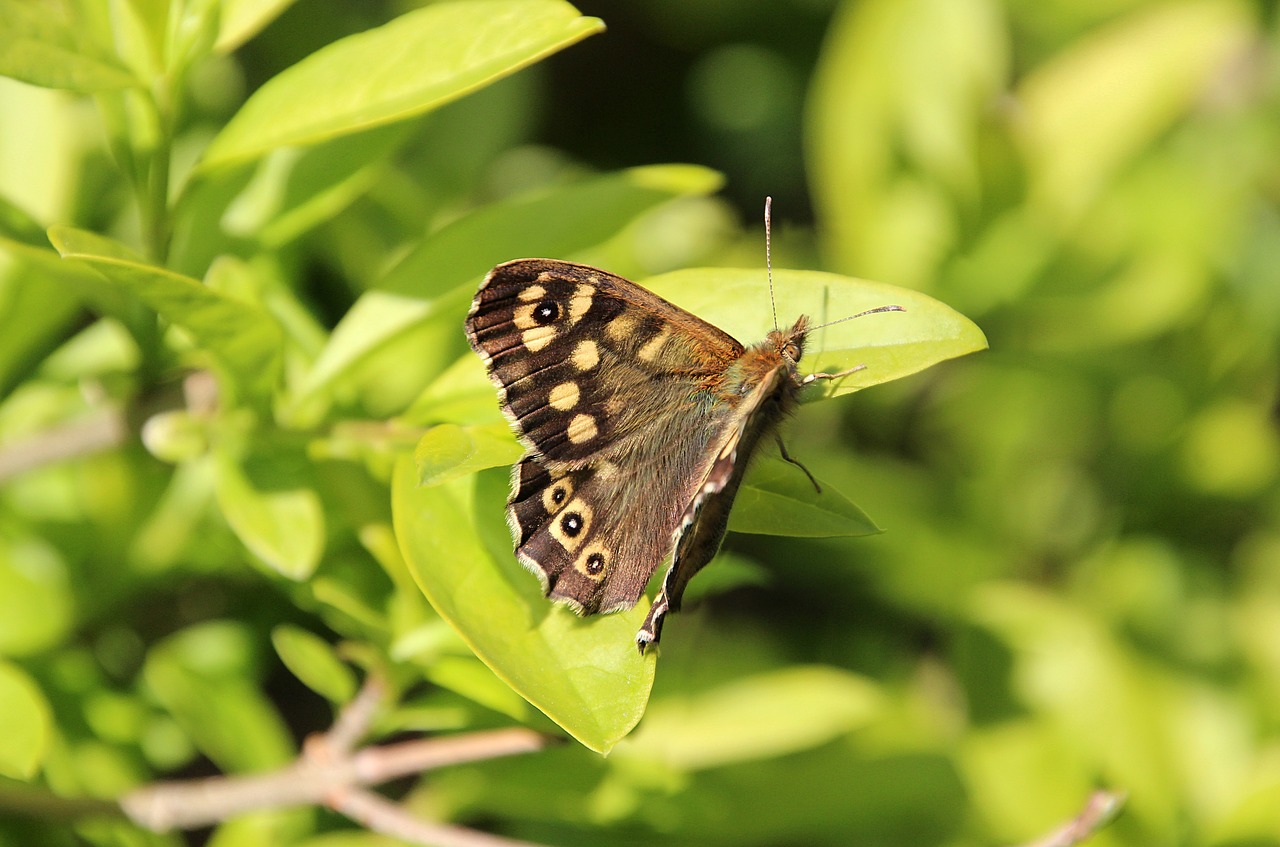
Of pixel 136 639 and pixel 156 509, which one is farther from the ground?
pixel 156 509

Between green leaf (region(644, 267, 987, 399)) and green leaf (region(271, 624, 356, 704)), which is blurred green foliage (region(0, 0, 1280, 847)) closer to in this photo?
green leaf (region(271, 624, 356, 704))

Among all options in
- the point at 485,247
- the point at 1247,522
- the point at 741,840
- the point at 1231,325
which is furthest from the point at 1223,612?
the point at 485,247

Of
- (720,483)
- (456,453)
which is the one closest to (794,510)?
(720,483)

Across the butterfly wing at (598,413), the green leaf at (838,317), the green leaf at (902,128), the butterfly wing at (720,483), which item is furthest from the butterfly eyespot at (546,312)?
the green leaf at (902,128)

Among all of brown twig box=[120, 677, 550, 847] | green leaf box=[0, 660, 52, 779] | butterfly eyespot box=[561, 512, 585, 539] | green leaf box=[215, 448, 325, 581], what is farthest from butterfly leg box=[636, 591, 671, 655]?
green leaf box=[0, 660, 52, 779]

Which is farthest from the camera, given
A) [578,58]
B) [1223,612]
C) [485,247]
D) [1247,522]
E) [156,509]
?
[578,58]

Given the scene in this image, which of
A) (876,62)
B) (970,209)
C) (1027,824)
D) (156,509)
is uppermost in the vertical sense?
(876,62)

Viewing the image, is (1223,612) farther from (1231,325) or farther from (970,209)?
(970,209)

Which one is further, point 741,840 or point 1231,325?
point 1231,325
